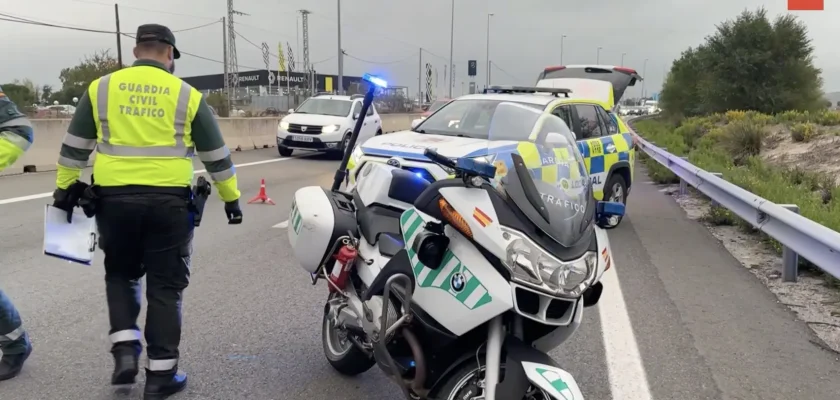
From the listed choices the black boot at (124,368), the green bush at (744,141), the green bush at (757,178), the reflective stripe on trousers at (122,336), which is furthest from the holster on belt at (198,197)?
the green bush at (744,141)

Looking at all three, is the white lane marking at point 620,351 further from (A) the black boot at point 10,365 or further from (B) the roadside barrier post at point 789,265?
(A) the black boot at point 10,365

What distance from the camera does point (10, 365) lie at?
3.88 metres

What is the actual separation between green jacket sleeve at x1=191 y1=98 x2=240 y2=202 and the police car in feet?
10.8

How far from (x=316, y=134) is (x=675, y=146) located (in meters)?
11.8

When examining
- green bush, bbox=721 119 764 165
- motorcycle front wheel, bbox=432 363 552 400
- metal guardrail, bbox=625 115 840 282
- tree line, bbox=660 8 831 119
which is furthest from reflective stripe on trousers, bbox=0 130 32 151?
tree line, bbox=660 8 831 119

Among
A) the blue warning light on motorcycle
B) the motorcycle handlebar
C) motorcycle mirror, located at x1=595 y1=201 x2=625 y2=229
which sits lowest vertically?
motorcycle mirror, located at x1=595 y1=201 x2=625 y2=229

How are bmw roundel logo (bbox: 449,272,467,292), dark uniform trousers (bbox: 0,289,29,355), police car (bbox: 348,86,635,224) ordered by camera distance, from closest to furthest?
bmw roundel logo (bbox: 449,272,467,292) < dark uniform trousers (bbox: 0,289,29,355) < police car (bbox: 348,86,635,224)

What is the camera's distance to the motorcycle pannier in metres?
3.80

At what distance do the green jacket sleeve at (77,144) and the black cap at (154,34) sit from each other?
0.41 metres

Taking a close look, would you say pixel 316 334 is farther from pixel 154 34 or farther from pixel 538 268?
pixel 538 268

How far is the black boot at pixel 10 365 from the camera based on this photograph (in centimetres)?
385

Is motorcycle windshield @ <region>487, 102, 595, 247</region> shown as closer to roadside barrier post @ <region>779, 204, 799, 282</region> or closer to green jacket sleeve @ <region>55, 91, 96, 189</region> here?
green jacket sleeve @ <region>55, 91, 96, 189</region>

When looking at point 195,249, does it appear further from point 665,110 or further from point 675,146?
point 665,110

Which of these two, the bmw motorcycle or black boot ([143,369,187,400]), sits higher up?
the bmw motorcycle
